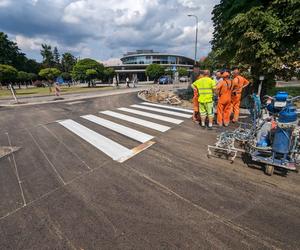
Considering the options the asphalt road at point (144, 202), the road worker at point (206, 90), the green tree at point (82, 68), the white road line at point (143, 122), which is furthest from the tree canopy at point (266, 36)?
the green tree at point (82, 68)

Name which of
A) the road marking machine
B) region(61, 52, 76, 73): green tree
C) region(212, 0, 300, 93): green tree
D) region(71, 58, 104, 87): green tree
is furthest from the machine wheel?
region(61, 52, 76, 73): green tree

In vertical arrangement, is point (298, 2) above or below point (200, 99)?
above

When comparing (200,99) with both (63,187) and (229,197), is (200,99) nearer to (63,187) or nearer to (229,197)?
(229,197)

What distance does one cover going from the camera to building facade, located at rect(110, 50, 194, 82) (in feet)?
269

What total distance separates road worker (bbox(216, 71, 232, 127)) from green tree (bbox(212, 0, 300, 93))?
149 inches

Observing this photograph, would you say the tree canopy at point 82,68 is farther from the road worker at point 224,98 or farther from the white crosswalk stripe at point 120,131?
the road worker at point 224,98

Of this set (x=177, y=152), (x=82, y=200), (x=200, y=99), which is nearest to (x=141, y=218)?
(x=82, y=200)

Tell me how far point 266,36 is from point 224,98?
4.76 meters

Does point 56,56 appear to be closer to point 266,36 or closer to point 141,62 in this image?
point 141,62

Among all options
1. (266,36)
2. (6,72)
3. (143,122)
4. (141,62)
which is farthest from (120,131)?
(141,62)

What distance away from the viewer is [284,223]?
2.43 metres

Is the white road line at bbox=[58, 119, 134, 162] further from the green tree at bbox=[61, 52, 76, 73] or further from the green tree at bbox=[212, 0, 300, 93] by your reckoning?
the green tree at bbox=[61, 52, 76, 73]

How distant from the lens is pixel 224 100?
6488 millimetres

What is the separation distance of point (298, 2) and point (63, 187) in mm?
11171
